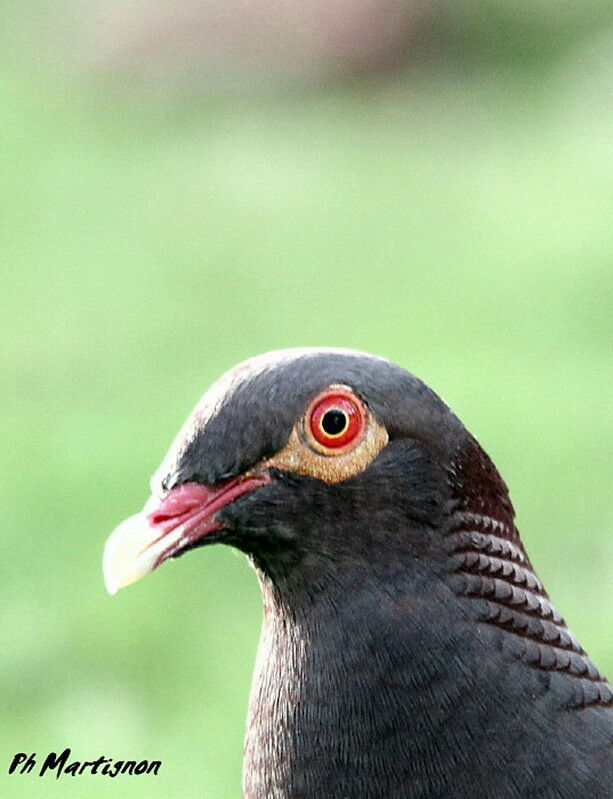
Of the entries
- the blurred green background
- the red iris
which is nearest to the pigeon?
the red iris

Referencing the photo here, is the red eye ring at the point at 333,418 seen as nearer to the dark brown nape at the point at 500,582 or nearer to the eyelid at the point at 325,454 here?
the eyelid at the point at 325,454

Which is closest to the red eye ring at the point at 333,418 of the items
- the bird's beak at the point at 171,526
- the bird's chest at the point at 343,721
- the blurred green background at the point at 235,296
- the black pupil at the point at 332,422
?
the black pupil at the point at 332,422

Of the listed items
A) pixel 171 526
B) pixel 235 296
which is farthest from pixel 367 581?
pixel 235 296

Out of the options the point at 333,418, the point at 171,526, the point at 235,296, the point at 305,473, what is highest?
the point at 235,296

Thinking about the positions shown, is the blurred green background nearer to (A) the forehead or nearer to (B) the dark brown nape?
(B) the dark brown nape

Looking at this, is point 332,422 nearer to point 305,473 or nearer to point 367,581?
point 305,473

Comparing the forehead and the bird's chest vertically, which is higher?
the forehead

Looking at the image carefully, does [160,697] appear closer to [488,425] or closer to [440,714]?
[488,425]
